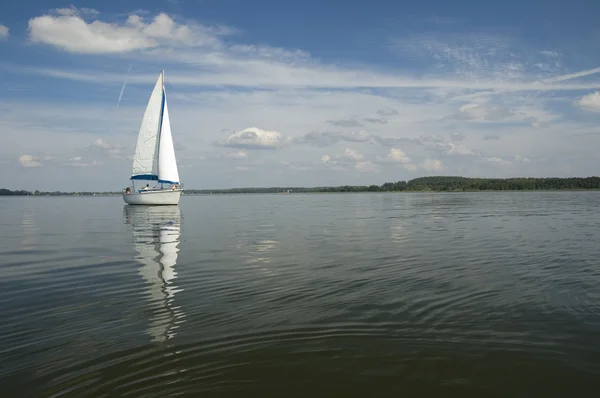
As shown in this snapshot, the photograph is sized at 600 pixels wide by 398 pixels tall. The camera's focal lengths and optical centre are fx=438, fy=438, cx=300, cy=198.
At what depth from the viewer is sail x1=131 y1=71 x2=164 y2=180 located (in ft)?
242

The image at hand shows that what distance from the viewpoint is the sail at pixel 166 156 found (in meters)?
72.4

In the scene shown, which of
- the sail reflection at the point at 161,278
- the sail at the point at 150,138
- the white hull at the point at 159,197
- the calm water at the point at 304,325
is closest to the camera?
the calm water at the point at 304,325

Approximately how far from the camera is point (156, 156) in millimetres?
74438

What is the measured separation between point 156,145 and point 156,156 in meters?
1.88

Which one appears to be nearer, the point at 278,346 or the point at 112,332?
the point at 278,346

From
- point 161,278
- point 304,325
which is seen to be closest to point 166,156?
point 161,278

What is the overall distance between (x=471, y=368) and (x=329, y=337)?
2648 mm

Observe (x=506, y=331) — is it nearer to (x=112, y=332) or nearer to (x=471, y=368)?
(x=471, y=368)

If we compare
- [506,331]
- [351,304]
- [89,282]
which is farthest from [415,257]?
[89,282]

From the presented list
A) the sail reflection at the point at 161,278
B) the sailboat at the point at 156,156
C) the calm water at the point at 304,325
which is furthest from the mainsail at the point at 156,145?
the calm water at the point at 304,325

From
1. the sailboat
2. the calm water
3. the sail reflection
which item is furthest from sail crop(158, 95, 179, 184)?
the calm water

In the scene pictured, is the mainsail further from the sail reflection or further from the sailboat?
the sail reflection

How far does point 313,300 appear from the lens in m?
11.4

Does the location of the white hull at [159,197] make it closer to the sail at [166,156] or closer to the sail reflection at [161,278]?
the sail at [166,156]
